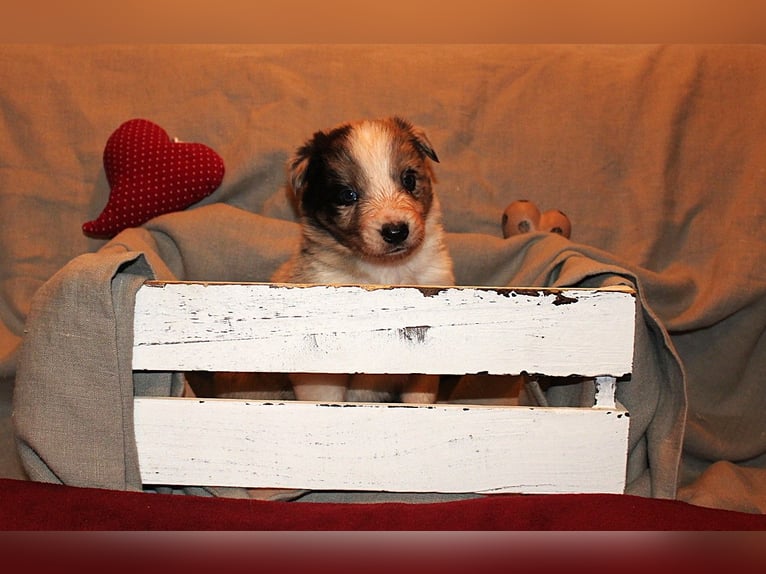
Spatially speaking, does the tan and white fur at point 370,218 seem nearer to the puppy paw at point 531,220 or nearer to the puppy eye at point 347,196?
the puppy eye at point 347,196

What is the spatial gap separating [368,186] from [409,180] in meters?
0.22

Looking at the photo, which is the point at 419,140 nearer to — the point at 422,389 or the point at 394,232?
the point at 394,232

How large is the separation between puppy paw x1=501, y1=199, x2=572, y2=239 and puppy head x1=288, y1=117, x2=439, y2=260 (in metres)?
0.47

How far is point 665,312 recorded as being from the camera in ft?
10.8

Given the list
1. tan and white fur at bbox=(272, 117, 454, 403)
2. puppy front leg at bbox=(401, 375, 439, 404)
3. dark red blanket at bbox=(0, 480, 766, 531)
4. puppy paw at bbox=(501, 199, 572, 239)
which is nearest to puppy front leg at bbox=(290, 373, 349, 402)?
tan and white fur at bbox=(272, 117, 454, 403)

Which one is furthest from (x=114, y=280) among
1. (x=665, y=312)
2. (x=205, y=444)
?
(x=665, y=312)

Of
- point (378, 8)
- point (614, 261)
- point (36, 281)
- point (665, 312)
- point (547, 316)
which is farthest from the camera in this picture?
point (378, 8)

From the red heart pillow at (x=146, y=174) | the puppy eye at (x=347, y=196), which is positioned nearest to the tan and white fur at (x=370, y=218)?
the puppy eye at (x=347, y=196)

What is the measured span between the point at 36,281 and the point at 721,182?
135 inches

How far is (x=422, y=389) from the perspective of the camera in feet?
9.25

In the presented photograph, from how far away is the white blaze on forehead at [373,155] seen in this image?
300 centimetres

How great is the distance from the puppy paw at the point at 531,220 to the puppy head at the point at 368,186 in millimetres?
469

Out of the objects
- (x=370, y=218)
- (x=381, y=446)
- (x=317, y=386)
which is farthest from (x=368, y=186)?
(x=381, y=446)

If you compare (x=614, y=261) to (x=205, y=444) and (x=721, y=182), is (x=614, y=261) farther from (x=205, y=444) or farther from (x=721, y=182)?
(x=205, y=444)
